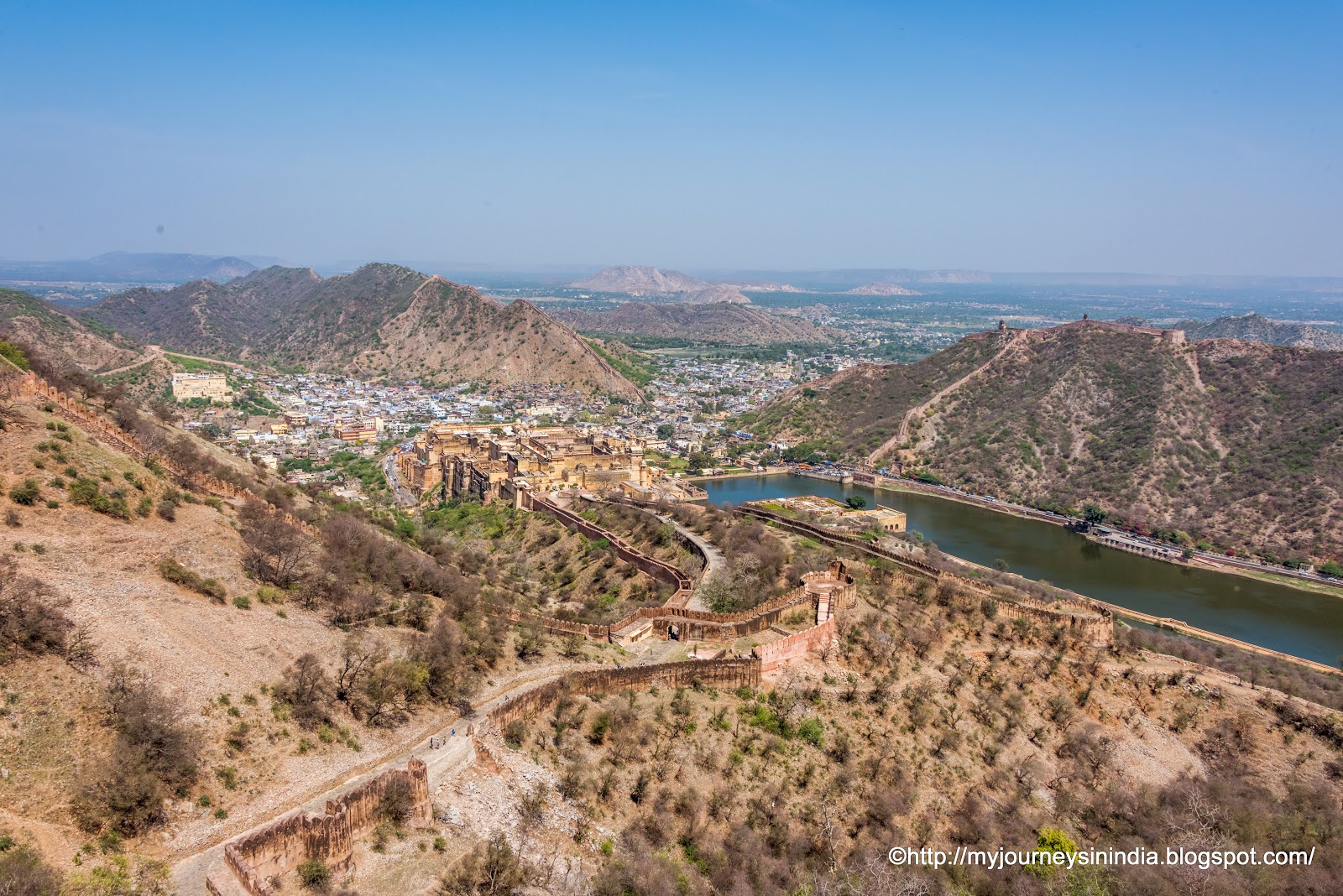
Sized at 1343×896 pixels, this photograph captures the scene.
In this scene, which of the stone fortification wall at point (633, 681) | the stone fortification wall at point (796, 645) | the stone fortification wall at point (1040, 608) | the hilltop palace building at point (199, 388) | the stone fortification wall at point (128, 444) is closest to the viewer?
the stone fortification wall at point (633, 681)

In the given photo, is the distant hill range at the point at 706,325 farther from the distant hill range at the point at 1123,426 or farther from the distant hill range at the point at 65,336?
the distant hill range at the point at 65,336

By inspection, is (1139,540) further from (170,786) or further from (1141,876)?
(170,786)

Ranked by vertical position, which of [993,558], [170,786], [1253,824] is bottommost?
[993,558]

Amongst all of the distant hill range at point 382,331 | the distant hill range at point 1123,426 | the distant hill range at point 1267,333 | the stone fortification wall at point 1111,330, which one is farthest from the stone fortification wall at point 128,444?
the distant hill range at point 1267,333

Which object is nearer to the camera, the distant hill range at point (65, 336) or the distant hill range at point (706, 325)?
the distant hill range at point (65, 336)

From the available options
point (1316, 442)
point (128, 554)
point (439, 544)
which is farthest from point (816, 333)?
point (128, 554)

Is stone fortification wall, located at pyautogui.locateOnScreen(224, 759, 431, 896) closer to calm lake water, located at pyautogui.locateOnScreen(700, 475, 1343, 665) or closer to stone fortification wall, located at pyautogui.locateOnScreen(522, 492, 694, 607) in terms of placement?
stone fortification wall, located at pyautogui.locateOnScreen(522, 492, 694, 607)
